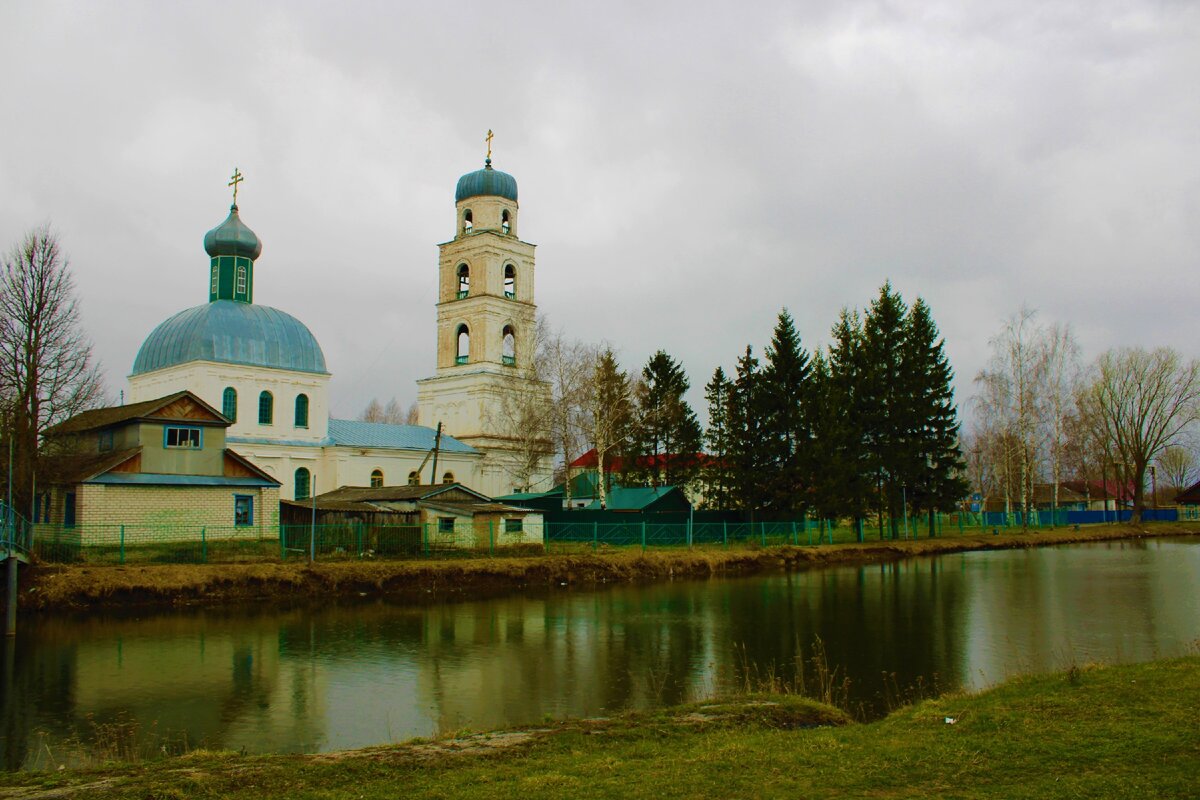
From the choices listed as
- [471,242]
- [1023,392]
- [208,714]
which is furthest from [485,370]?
[208,714]

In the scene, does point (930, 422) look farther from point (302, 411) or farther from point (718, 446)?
point (302, 411)

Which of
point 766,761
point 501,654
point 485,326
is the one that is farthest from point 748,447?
point 766,761

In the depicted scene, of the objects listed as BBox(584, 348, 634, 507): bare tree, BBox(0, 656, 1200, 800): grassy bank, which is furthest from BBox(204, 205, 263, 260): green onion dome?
BBox(0, 656, 1200, 800): grassy bank

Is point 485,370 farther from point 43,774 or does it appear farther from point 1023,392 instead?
Result: point 43,774

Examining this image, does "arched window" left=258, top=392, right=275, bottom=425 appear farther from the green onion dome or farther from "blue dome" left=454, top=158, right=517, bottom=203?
"blue dome" left=454, top=158, right=517, bottom=203

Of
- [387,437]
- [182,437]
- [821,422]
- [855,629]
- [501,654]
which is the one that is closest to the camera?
[501,654]

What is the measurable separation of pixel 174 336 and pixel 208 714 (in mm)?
43058

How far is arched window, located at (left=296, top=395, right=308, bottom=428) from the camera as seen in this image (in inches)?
2149

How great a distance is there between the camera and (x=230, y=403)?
5159 centimetres

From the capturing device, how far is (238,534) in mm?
35219

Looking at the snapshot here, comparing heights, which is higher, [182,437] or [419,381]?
[419,381]

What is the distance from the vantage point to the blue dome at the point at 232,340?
169 ft

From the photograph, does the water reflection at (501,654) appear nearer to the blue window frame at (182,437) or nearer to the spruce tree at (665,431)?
the blue window frame at (182,437)

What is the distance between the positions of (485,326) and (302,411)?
14.8 meters
